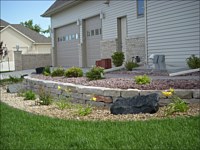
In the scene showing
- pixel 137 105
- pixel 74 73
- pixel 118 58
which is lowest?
pixel 137 105

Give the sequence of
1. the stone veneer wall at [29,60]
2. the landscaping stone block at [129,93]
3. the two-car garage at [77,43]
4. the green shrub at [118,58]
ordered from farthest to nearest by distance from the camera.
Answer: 1. the stone veneer wall at [29,60]
2. the two-car garage at [77,43]
3. the green shrub at [118,58]
4. the landscaping stone block at [129,93]

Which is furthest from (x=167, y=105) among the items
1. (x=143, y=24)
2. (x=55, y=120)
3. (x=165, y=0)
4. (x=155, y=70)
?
(x=143, y=24)

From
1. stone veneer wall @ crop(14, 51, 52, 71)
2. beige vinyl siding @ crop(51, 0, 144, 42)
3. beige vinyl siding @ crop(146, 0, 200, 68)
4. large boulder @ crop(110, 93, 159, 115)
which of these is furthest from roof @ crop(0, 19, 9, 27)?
large boulder @ crop(110, 93, 159, 115)

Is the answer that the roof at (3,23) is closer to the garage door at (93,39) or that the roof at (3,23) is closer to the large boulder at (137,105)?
the garage door at (93,39)

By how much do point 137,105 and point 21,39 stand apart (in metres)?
42.1

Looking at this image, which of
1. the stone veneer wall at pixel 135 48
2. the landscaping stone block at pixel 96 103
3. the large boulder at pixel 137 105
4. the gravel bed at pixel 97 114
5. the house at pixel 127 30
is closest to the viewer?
the gravel bed at pixel 97 114

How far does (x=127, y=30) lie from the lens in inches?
673

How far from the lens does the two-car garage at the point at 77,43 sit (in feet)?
70.6

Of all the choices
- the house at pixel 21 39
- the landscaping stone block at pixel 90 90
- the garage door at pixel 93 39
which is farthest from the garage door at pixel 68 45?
the house at pixel 21 39

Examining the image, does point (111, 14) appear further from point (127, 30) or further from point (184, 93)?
point (184, 93)

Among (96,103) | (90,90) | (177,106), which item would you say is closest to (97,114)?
(96,103)

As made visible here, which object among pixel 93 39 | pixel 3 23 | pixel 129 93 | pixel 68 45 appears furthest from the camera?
pixel 3 23

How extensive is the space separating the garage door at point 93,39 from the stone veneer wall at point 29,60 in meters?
9.72

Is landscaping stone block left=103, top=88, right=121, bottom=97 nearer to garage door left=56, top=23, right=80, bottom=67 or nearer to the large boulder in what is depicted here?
the large boulder
